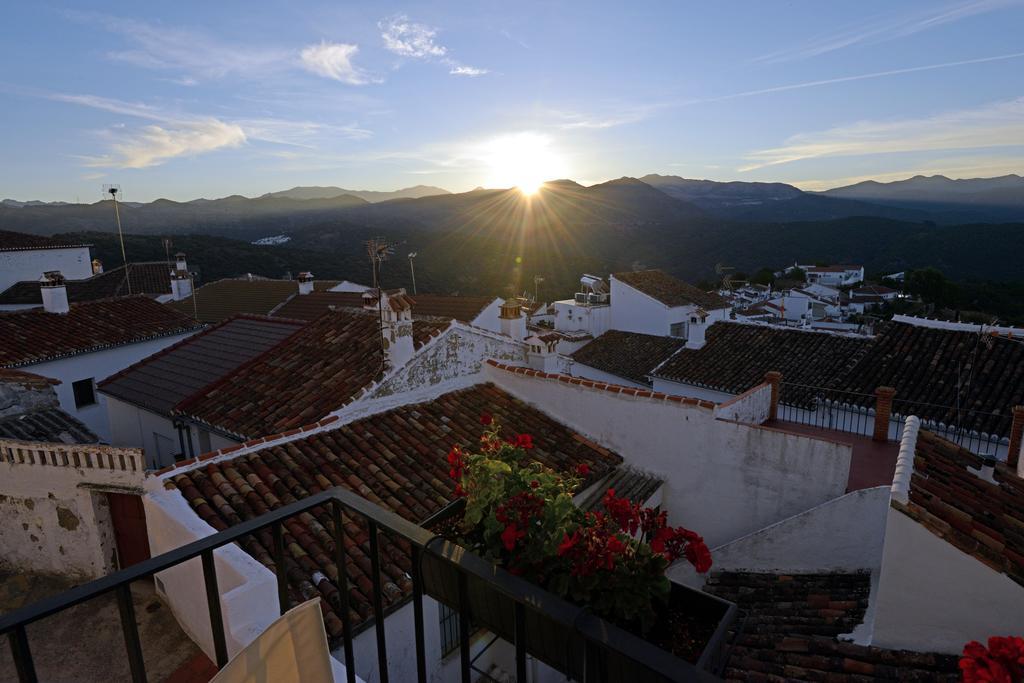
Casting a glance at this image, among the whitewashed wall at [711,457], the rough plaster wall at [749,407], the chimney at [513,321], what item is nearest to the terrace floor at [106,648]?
the whitewashed wall at [711,457]

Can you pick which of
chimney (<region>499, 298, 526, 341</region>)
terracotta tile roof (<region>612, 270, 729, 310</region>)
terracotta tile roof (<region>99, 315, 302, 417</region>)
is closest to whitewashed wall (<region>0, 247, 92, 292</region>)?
terracotta tile roof (<region>99, 315, 302, 417</region>)

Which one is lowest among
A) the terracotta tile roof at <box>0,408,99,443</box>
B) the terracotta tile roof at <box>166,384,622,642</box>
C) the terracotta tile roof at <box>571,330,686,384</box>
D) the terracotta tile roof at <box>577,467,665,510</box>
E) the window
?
the terracotta tile roof at <box>571,330,686,384</box>

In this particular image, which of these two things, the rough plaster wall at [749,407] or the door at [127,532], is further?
the rough plaster wall at [749,407]

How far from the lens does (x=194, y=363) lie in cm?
1178

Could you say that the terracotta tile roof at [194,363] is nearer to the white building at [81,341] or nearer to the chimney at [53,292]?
the white building at [81,341]

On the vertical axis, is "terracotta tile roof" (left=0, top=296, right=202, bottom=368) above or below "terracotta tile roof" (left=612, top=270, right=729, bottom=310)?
above

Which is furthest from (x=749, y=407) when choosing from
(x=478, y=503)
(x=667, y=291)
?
(x=667, y=291)

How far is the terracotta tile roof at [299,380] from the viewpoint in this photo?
8.58m

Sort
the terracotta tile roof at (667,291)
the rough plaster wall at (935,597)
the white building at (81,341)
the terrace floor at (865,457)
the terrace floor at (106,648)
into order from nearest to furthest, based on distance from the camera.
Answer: the terrace floor at (106,648) < the rough plaster wall at (935,597) < the terrace floor at (865,457) < the white building at (81,341) < the terracotta tile roof at (667,291)

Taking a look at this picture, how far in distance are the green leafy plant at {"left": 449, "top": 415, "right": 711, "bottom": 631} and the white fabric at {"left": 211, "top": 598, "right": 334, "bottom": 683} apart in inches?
31.4

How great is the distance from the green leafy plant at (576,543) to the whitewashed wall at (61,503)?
383 centimetres

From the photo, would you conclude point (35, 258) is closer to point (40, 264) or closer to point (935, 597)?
point (40, 264)

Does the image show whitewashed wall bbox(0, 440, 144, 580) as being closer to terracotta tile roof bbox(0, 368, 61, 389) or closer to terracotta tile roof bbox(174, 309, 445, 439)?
terracotta tile roof bbox(174, 309, 445, 439)

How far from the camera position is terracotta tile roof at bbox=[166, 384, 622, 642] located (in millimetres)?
5238
